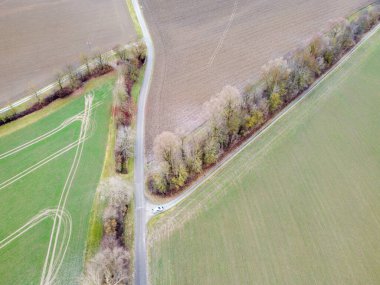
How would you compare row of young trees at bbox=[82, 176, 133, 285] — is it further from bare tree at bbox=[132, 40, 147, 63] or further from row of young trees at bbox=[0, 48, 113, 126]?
bare tree at bbox=[132, 40, 147, 63]

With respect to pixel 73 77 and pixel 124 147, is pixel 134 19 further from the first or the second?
pixel 124 147

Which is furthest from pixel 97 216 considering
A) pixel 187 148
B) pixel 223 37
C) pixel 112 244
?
pixel 223 37

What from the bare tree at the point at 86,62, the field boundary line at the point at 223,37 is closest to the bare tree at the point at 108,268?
the bare tree at the point at 86,62

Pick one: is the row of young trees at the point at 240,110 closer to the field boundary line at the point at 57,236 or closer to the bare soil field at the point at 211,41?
the bare soil field at the point at 211,41

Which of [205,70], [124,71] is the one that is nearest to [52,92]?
[124,71]

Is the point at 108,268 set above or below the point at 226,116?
below

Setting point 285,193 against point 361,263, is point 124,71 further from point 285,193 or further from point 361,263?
point 361,263
